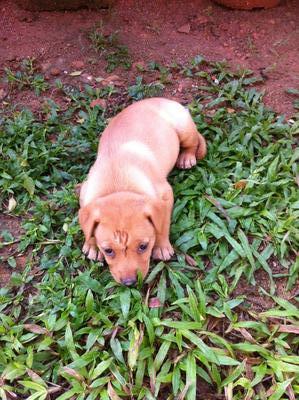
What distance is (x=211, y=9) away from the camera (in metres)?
6.88

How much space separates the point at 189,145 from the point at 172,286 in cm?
158

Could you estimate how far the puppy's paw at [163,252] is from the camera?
4.33 metres

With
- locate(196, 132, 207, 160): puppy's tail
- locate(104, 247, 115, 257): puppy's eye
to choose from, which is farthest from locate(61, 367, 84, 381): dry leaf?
locate(196, 132, 207, 160): puppy's tail

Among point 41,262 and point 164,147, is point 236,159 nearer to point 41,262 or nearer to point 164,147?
point 164,147

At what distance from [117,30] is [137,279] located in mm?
4004

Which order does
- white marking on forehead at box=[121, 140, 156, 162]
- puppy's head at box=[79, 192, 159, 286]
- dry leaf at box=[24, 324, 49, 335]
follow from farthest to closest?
1. white marking on forehead at box=[121, 140, 156, 162]
2. dry leaf at box=[24, 324, 49, 335]
3. puppy's head at box=[79, 192, 159, 286]

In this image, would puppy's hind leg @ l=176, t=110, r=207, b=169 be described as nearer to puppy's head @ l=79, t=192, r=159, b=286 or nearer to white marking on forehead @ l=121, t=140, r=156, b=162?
white marking on forehead @ l=121, t=140, r=156, b=162

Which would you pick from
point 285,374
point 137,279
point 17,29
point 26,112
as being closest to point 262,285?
point 285,374

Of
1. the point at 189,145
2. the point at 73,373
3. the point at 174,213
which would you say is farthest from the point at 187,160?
the point at 73,373

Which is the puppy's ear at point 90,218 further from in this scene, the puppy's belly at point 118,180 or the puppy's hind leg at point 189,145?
the puppy's hind leg at point 189,145

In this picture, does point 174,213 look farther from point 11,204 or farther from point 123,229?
point 11,204

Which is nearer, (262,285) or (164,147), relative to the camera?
(262,285)

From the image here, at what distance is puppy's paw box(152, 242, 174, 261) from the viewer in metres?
4.33

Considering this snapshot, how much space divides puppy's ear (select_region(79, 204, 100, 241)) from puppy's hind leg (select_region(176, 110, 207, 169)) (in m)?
1.58
